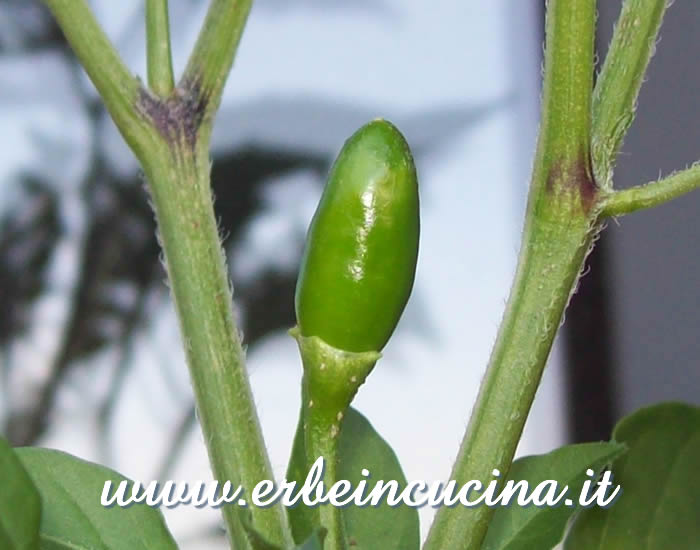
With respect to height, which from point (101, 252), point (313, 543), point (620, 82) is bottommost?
point (313, 543)

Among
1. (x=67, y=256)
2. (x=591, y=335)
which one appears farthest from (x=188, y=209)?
(x=67, y=256)

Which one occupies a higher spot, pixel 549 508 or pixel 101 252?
pixel 101 252

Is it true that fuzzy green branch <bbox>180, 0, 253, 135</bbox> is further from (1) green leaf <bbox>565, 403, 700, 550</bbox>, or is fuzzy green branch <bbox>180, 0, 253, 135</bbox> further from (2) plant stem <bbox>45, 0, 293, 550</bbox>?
(1) green leaf <bbox>565, 403, 700, 550</bbox>

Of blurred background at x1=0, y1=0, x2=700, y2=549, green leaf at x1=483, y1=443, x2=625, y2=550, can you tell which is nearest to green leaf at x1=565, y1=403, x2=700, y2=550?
green leaf at x1=483, y1=443, x2=625, y2=550

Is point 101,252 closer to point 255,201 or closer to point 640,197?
point 255,201

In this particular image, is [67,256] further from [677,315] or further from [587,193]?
[587,193]

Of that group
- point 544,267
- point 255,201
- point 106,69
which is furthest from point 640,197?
point 255,201
